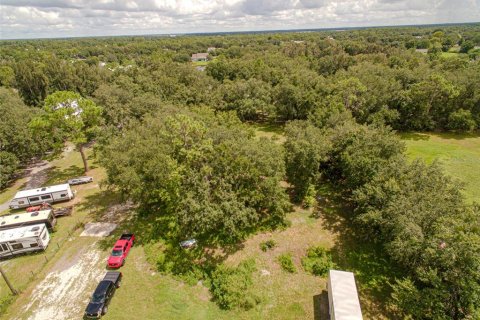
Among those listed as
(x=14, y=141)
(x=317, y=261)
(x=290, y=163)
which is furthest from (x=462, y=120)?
(x=14, y=141)

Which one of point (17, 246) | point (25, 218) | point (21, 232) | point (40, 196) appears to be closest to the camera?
point (17, 246)

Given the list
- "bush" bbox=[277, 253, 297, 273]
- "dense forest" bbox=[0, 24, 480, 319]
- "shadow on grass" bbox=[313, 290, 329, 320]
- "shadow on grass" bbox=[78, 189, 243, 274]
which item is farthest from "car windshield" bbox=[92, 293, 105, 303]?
"shadow on grass" bbox=[313, 290, 329, 320]

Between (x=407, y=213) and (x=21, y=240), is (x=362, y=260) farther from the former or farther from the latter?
(x=21, y=240)

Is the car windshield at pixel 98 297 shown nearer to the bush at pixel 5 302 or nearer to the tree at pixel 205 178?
the bush at pixel 5 302

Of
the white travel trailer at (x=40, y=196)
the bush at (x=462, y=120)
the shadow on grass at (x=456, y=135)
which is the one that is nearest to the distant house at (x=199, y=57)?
the shadow on grass at (x=456, y=135)

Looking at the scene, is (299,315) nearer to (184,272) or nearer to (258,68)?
(184,272)

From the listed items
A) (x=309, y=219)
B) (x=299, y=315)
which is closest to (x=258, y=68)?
(x=309, y=219)

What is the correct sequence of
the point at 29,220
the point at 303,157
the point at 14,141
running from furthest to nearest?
the point at 14,141 < the point at 303,157 < the point at 29,220

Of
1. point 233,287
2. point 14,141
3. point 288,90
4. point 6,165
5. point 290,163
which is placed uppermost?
point 288,90
